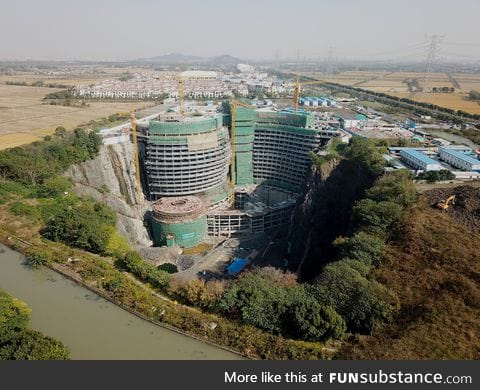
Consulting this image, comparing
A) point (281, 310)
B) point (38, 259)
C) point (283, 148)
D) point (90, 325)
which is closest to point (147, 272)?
point (90, 325)

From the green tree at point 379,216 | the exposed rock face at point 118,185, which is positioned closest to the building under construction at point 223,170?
the exposed rock face at point 118,185

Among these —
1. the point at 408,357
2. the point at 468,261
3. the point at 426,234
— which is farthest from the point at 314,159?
the point at 408,357

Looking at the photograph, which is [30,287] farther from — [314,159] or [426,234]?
[314,159]

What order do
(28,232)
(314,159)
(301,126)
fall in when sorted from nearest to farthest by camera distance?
1. (28,232)
2. (314,159)
3. (301,126)

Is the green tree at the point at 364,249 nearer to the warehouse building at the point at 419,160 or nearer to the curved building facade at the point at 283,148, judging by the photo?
the warehouse building at the point at 419,160

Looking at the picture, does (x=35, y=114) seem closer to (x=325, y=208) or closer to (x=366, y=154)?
(x=325, y=208)

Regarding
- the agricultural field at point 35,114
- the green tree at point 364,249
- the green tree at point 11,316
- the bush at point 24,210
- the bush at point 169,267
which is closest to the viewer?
the green tree at point 11,316

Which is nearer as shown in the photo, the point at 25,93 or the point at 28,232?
the point at 28,232
